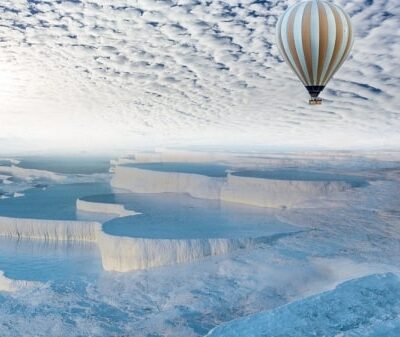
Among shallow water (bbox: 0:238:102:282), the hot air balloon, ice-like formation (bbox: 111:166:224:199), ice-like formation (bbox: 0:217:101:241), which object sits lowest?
shallow water (bbox: 0:238:102:282)

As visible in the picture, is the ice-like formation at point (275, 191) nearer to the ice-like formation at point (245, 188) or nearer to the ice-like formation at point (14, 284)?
the ice-like formation at point (245, 188)

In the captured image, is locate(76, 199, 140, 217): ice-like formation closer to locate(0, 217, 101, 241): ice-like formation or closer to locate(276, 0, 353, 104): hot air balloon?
locate(0, 217, 101, 241): ice-like formation

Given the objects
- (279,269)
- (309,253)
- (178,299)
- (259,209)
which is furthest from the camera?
(259,209)

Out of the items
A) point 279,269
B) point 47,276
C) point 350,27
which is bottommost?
point 47,276

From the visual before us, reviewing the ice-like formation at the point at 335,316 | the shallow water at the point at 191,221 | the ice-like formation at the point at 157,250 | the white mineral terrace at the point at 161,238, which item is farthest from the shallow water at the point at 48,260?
the ice-like formation at the point at 335,316

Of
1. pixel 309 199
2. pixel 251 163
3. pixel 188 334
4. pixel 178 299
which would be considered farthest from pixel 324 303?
pixel 251 163

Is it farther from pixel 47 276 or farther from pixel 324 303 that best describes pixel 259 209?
pixel 324 303

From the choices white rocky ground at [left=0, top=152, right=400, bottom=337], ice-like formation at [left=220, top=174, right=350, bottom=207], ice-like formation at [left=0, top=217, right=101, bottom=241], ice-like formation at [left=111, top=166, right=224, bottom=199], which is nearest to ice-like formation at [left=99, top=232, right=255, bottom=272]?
white rocky ground at [left=0, top=152, right=400, bottom=337]
